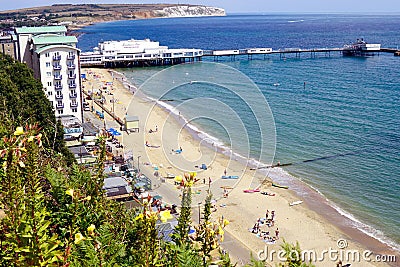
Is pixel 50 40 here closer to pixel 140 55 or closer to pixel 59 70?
pixel 59 70

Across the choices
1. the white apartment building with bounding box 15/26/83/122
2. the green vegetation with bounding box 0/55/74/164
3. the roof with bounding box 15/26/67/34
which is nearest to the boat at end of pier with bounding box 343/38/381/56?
the roof with bounding box 15/26/67/34

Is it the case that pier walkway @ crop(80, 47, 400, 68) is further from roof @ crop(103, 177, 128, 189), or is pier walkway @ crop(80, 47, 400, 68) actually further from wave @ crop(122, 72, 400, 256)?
roof @ crop(103, 177, 128, 189)

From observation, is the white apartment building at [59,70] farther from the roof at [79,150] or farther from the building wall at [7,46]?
the building wall at [7,46]

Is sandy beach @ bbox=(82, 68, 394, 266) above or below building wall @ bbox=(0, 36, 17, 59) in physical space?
below

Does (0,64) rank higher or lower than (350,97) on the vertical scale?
higher

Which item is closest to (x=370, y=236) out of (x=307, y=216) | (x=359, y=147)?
(x=307, y=216)

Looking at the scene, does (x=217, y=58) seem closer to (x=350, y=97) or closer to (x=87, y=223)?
(x=350, y=97)

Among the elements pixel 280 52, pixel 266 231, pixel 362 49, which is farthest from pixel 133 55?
pixel 266 231

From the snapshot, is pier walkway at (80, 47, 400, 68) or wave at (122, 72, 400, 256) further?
pier walkway at (80, 47, 400, 68)
